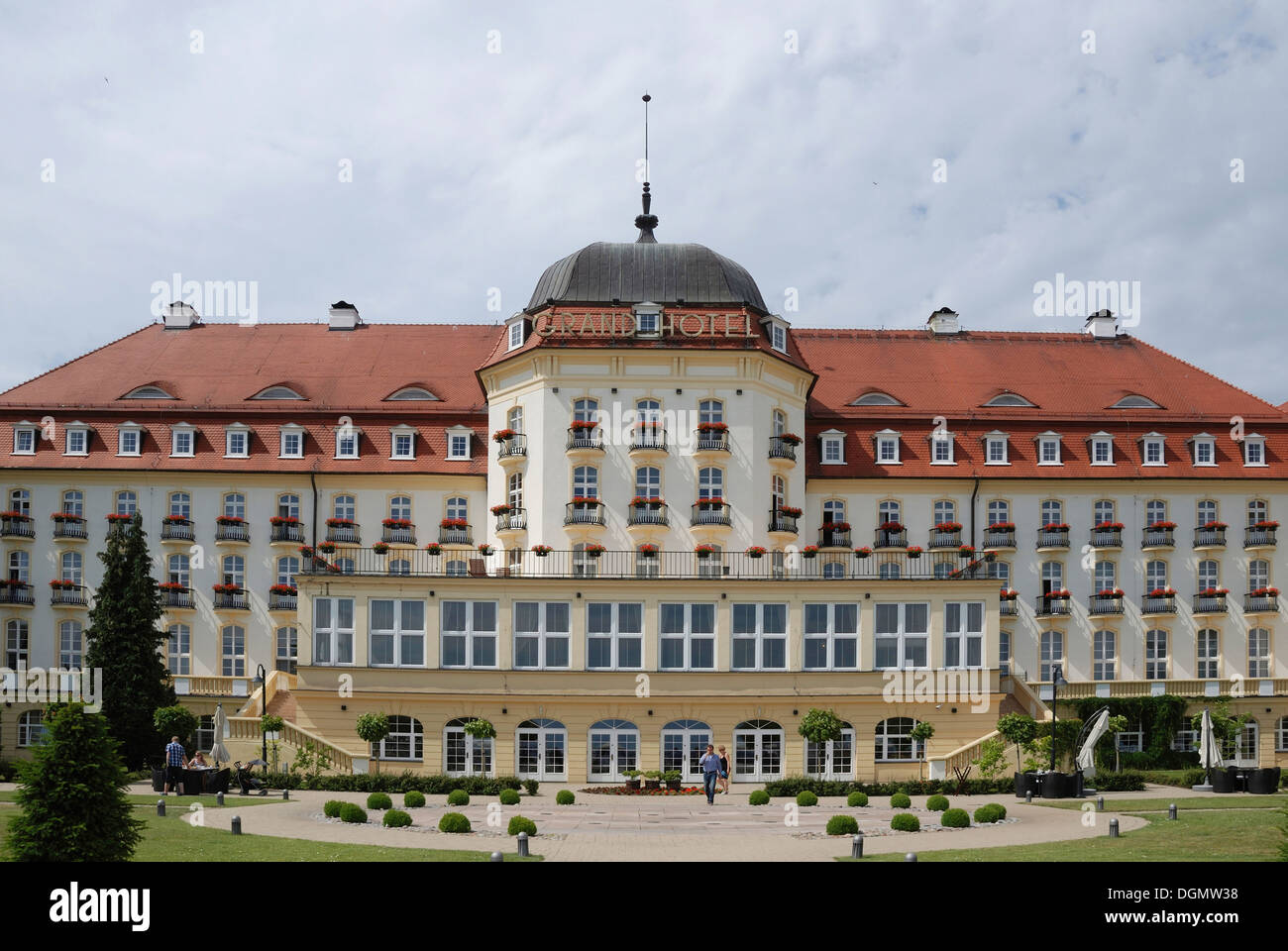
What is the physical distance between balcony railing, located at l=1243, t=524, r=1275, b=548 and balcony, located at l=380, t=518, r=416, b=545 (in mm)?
35249

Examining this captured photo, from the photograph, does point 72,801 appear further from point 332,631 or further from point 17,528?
point 17,528

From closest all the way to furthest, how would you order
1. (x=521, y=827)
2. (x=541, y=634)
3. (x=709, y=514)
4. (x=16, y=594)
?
(x=521, y=827)
(x=541, y=634)
(x=709, y=514)
(x=16, y=594)

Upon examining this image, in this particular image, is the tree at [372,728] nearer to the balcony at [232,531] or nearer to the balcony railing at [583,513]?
the balcony railing at [583,513]

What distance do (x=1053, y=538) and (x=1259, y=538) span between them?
8914mm

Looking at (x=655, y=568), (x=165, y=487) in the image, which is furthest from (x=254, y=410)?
(x=655, y=568)

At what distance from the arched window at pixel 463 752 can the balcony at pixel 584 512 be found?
29.7 ft

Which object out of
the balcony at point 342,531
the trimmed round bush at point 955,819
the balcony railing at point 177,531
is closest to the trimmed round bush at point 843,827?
the trimmed round bush at point 955,819

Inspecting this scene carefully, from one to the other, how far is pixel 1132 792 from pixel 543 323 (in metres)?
26.7

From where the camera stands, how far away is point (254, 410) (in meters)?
55.5

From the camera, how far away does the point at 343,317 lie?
62.3 m

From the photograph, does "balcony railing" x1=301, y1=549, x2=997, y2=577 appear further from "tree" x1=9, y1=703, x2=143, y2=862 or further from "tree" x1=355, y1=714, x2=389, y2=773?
"tree" x1=9, y1=703, x2=143, y2=862

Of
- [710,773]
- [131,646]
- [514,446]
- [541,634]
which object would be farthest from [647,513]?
[131,646]
